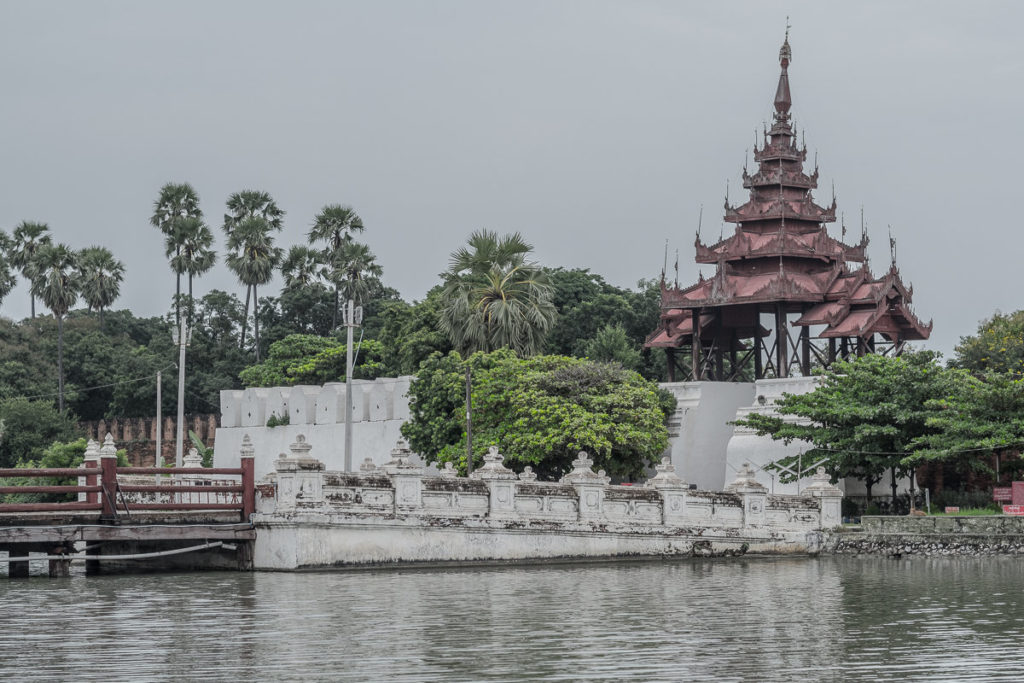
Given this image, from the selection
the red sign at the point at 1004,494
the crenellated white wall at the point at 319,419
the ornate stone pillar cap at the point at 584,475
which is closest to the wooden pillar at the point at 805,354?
the red sign at the point at 1004,494

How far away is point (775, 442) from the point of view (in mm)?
53000

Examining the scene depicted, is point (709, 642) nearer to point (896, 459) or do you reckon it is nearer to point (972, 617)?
point (972, 617)

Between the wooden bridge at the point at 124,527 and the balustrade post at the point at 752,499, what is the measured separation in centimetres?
1189

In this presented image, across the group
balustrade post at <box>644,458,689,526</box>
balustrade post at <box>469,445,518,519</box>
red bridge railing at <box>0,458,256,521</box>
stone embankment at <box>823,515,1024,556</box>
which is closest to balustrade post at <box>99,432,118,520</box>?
red bridge railing at <box>0,458,256,521</box>

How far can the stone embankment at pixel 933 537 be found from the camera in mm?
38844

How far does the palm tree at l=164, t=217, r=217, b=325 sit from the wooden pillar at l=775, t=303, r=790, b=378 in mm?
39109

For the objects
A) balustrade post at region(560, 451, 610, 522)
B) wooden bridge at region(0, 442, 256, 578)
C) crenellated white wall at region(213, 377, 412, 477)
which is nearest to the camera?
wooden bridge at region(0, 442, 256, 578)

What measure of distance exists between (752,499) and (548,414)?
11098 mm

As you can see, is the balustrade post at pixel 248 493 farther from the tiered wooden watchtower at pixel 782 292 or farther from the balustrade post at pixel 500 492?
the tiered wooden watchtower at pixel 782 292

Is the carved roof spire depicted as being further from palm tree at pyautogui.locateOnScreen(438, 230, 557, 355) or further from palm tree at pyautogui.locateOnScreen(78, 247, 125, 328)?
palm tree at pyautogui.locateOnScreen(78, 247, 125, 328)

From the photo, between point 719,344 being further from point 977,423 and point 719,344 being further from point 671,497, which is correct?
point 671,497

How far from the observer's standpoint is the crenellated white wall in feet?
206

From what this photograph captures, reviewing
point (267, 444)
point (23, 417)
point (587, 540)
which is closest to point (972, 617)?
point (587, 540)

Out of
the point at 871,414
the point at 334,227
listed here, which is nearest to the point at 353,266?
the point at 334,227
